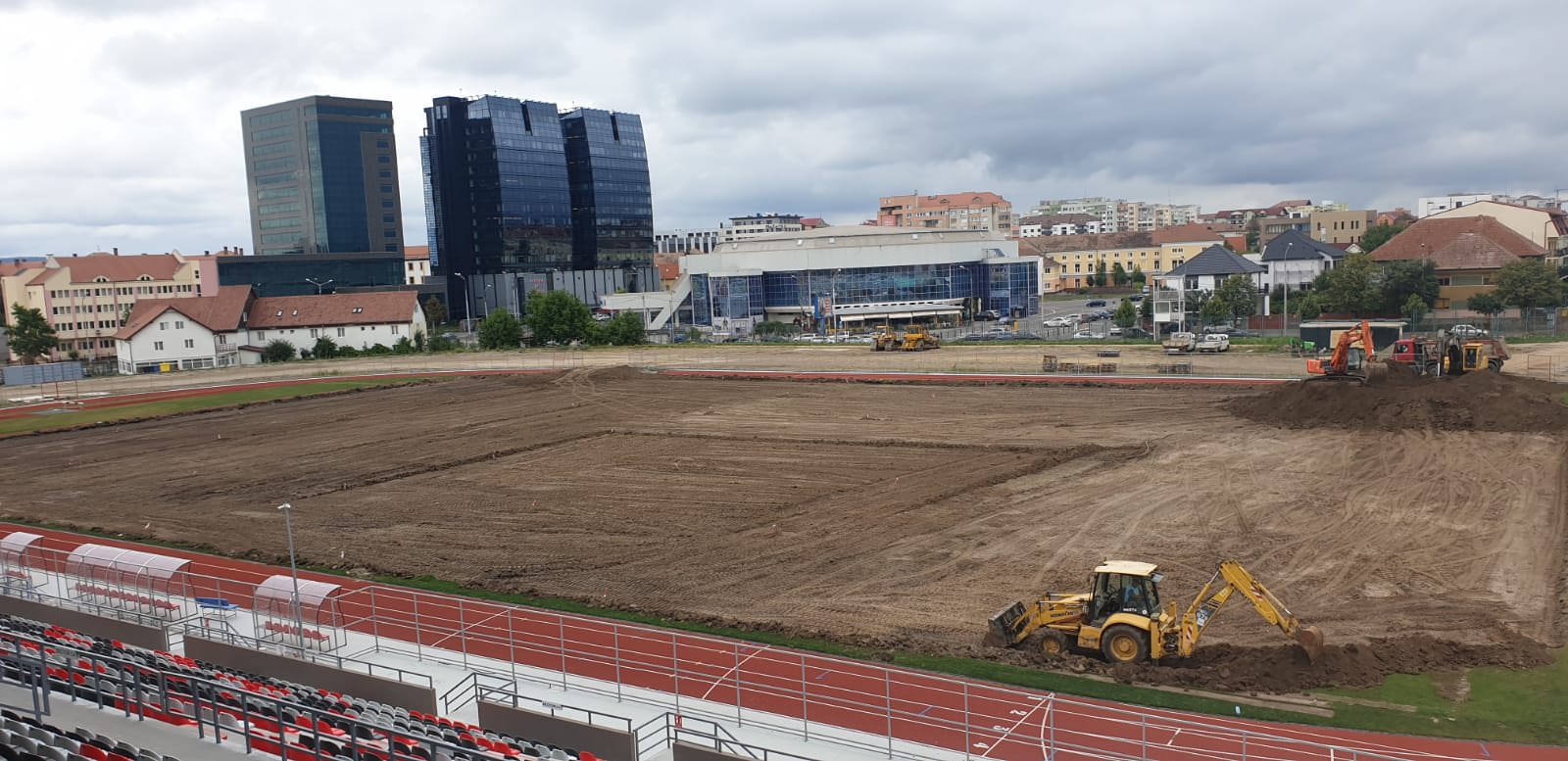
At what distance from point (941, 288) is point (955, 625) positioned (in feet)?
312

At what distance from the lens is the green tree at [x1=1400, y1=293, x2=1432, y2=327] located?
69.8 m

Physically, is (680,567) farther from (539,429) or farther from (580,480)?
(539,429)

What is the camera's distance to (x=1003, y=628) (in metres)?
19.0

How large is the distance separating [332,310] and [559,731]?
295 ft

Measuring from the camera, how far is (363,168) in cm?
14438

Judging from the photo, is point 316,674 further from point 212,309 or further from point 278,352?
point 212,309

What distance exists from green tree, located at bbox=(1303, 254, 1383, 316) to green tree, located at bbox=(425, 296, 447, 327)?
10786 centimetres

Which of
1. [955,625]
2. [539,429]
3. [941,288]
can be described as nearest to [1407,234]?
[941,288]

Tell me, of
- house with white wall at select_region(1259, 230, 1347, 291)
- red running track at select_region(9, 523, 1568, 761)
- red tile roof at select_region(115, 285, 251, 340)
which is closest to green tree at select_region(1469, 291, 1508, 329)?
house with white wall at select_region(1259, 230, 1347, 291)

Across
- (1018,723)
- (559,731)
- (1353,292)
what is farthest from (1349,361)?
(1353,292)

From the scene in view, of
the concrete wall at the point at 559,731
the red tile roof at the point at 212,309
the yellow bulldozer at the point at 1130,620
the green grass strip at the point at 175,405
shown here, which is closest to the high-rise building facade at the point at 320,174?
the red tile roof at the point at 212,309

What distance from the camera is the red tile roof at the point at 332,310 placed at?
94.2m

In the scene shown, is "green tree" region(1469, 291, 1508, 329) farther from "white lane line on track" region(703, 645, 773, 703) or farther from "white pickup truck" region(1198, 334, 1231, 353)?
"white lane line on track" region(703, 645, 773, 703)

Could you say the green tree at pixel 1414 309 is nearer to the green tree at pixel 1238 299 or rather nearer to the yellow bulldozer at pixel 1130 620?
the green tree at pixel 1238 299
